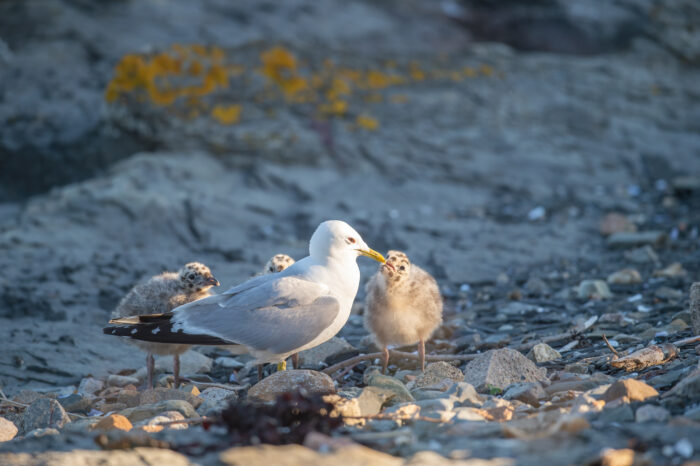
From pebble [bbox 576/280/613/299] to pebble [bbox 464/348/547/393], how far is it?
83.6 inches

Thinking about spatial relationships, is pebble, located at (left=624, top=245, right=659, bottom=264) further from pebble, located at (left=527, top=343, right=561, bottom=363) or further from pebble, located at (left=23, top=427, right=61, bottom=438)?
pebble, located at (left=23, top=427, right=61, bottom=438)

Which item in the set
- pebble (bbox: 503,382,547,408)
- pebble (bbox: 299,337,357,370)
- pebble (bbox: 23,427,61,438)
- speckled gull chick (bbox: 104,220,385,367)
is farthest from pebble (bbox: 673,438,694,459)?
pebble (bbox: 299,337,357,370)

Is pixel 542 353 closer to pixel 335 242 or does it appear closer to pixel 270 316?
pixel 335 242

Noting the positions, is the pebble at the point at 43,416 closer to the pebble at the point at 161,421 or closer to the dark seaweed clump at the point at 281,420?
the pebble at the point at 161,421

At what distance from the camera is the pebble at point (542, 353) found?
5211 millimetres

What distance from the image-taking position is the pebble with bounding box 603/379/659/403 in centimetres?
376

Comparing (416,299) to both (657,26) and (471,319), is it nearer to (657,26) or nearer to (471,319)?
(471,319)

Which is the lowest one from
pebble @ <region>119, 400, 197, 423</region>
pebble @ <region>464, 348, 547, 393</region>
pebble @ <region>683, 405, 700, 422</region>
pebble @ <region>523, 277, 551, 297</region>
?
pebble @ <region>523, 277, 551, 297</region>

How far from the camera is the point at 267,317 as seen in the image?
4.90 m

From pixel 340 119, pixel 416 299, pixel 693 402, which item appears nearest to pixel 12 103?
pixel 340 119

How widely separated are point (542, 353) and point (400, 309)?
1032mm

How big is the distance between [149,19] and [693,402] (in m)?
8.93

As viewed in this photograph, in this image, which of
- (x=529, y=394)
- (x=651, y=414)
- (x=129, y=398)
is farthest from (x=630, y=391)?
(x=129, y=398)

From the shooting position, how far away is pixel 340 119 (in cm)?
981
